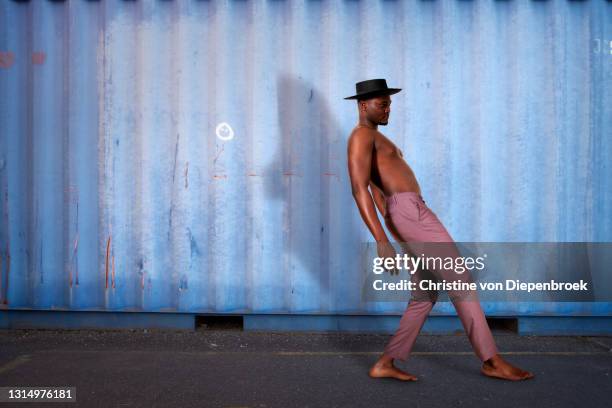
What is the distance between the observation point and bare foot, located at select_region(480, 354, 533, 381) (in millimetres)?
3549

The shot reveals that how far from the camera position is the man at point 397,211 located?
11.4 feet

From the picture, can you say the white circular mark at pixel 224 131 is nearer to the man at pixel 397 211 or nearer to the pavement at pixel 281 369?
the man at pixel 397 211

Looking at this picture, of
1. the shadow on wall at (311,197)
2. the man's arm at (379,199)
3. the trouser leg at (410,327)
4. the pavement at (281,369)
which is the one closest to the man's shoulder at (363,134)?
the man's arm at (379,199)

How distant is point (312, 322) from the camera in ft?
16.1

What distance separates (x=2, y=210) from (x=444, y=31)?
4256mm

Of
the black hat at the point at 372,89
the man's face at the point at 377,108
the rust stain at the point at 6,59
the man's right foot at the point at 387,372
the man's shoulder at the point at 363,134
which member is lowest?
the man's right foot at the point at 387,372

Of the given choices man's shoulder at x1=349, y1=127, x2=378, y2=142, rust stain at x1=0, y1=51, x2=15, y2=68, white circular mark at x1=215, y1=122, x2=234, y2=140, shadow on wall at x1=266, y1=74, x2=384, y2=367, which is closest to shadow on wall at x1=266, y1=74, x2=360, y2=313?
shadow on wall at x1=266, y1=74, x2=384, y2=367

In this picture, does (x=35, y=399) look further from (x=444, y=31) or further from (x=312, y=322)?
(x=444, y=31)

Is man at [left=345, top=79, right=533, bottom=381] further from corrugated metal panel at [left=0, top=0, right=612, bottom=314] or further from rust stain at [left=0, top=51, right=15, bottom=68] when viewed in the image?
rust stain at [left=0, top=51, right=15, bottom=68]

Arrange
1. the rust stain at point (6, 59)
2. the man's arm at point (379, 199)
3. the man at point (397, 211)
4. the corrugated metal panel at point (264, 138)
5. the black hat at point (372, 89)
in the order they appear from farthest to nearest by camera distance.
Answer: the rust stain at point (6, 59)
the corrugated metal panel at point (264, 138)
the man's arm at point (379, 199)
the black hat at point (372, 89)
the man at point (397, 211)

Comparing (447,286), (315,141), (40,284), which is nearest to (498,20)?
(315,141)

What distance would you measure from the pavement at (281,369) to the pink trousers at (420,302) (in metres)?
0.26

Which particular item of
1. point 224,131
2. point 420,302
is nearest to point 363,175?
point 420,302

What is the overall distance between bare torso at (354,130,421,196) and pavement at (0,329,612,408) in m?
1.27
